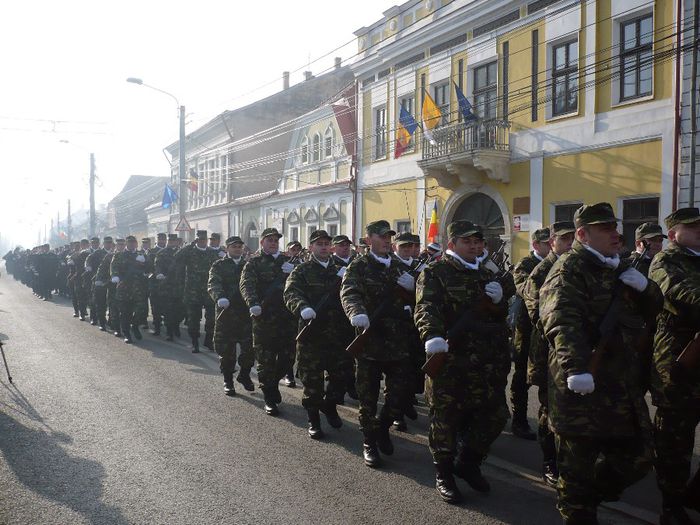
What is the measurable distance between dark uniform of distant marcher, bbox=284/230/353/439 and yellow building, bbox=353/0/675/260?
818 cm

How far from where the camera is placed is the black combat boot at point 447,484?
4.74m

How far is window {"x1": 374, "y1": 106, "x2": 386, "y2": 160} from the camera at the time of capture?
2228 cm

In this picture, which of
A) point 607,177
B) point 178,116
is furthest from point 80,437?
point 178,116

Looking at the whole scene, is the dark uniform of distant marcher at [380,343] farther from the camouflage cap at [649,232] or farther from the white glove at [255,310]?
the camouflage cap at [649,232]

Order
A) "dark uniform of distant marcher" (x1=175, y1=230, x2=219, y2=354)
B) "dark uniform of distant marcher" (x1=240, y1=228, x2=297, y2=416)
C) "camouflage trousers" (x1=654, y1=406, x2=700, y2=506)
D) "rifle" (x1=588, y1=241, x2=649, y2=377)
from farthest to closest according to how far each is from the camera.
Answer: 1. "dark uniform of distant marcher" (x1=175, y1=230, x2=219, y2=354)
2. "dark uniform of distant marcher" (x1=240, y1=228, x2=297, y2=416)
3. "camouflage trousers" (x1=654, y1=406, x2=700, y2=506)
4. "rifle" (x1=588, y1=241, x2=649, y2=377)

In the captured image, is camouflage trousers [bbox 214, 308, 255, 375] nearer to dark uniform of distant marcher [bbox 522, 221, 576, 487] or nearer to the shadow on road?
the shadow on road

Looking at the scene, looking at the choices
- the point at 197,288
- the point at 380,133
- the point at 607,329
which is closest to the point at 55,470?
the point at 607,329

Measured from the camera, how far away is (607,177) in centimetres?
1426

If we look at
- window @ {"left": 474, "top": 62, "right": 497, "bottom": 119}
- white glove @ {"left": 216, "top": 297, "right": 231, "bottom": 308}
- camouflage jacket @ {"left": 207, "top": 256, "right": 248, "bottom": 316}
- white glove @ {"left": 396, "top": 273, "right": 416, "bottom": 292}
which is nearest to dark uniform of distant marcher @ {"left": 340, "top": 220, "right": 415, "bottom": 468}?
white glove @ {"left": 396, "top": 273, "right": 416, "bottom": 292}

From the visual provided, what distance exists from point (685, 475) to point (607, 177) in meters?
11.0

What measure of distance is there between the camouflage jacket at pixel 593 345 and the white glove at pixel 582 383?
0.14 ft

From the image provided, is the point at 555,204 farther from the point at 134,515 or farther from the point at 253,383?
the point at 134,515

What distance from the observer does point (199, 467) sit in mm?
5438

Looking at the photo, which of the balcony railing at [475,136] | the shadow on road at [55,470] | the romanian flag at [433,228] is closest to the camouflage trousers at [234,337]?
the shadow on road at [55,470]
